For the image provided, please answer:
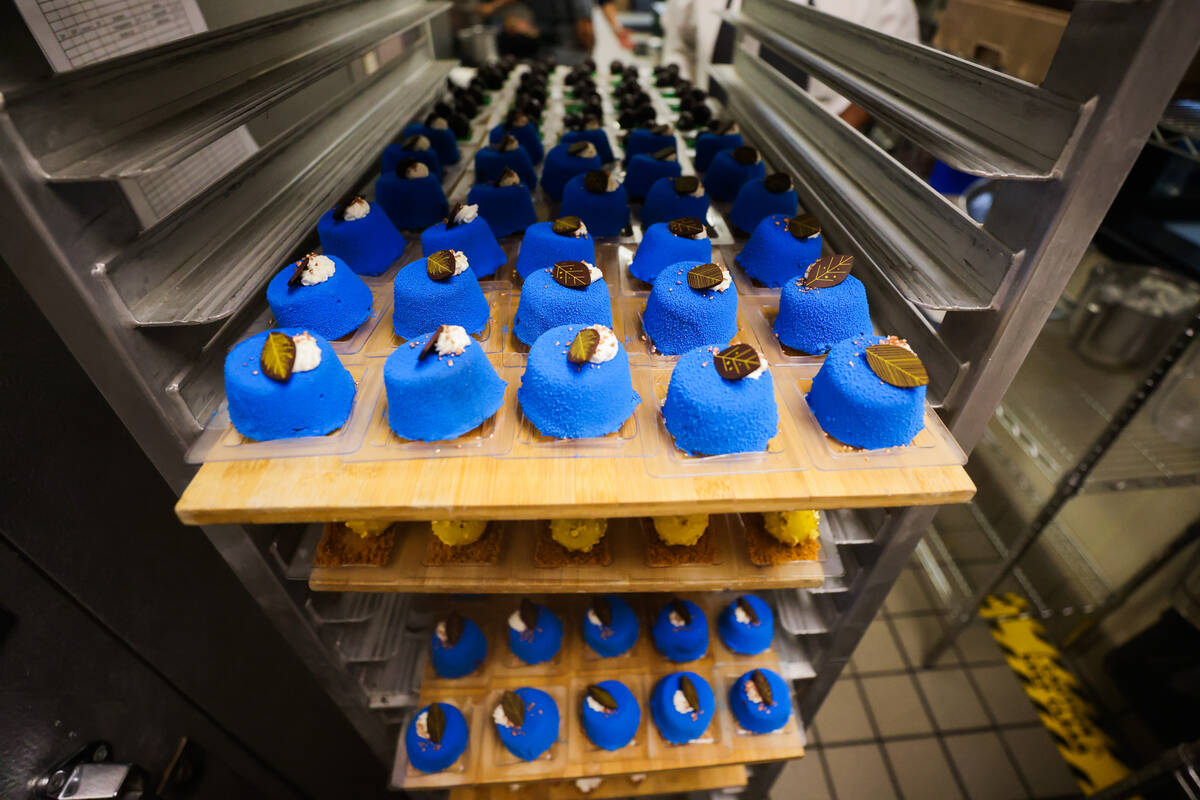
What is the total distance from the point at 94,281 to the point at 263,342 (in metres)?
0.26

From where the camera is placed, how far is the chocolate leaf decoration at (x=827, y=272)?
4.05ft

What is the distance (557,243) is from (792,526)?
88 cm

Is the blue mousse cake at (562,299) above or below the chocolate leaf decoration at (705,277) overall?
below

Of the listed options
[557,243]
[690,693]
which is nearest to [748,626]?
[690,693]

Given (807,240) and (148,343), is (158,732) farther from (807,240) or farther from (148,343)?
(807,240)

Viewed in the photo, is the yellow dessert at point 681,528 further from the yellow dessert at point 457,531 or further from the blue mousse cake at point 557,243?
the blue mousse cake at point 557,243

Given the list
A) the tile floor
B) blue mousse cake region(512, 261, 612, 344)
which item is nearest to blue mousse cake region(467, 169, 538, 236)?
blue mousse cake region(512, 261, 612, 344)

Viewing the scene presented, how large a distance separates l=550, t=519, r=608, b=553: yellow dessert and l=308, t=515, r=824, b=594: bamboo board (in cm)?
5

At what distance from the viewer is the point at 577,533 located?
1375 mm

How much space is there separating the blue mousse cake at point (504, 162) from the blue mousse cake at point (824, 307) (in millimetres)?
1096

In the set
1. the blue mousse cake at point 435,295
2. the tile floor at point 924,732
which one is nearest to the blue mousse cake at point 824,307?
the blue mousse cake at point 435,295

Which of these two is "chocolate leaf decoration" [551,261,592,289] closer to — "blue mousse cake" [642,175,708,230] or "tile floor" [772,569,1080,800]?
"blue mousse cake" [642,175,708,230]

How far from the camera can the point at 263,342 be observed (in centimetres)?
Result: 109

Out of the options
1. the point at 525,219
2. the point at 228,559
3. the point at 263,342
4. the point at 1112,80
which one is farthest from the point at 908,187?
the point at 228,559
